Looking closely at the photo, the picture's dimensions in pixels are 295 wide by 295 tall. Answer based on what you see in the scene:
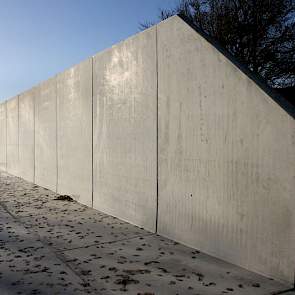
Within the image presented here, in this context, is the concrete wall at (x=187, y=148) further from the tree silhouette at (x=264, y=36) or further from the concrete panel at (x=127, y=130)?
the tree silhouette at (x=264, y=36)

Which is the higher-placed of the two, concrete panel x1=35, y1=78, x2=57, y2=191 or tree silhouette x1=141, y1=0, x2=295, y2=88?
tree silhouette x1=141, y1=0, x2=295, y2=88

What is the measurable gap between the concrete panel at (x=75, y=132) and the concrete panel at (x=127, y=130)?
0.39 meters

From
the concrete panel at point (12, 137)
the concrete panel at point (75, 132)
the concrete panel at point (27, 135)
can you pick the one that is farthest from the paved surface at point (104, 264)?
the concrete panel at point (12, 137)

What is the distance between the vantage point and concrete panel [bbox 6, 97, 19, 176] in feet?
48.6

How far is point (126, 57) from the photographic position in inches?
246

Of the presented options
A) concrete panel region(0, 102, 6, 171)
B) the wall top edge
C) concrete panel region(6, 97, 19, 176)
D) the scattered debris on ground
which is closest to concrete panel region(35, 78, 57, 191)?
the scattered debris on ground

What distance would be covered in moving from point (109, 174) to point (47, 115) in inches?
168

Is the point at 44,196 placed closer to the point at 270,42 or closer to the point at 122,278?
the point at 122,278

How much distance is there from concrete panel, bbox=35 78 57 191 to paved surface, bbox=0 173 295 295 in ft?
12.3

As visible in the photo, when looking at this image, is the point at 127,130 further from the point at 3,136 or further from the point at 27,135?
the point at 3,136

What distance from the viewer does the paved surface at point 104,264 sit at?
354cm

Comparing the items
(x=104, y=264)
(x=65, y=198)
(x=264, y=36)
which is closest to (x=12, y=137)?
(x=65, y=198)

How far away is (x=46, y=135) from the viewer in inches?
419

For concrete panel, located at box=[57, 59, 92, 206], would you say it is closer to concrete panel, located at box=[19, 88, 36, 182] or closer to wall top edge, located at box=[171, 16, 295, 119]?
concrete panel, located at box=[19, 88, 36, 182]
